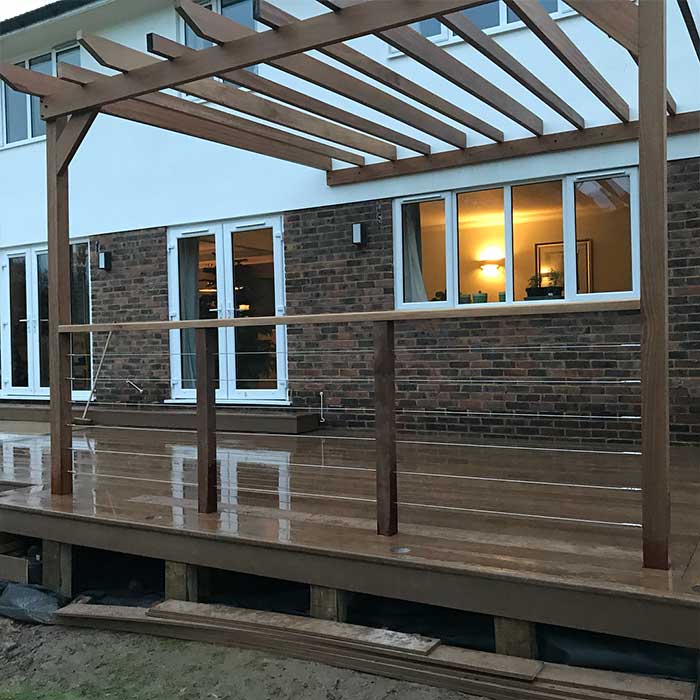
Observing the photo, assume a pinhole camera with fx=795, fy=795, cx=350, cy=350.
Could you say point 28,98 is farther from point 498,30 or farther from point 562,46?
point 562,46

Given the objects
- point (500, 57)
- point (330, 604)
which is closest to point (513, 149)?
point (500, 57)

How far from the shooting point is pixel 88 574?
470cm

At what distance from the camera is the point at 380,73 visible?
15.1 ft

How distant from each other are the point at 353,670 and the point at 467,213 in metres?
4.49

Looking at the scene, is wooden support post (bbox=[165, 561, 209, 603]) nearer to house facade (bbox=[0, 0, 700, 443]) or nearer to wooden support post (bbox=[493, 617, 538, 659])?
wooden support post (bbox=[493, 617, 538, 659])

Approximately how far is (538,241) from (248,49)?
3426mm

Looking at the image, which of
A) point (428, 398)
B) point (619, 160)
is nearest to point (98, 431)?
point (428, 398)

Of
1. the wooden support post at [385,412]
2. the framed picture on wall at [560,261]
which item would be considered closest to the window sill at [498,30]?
the framed picture on wall at [560,261]

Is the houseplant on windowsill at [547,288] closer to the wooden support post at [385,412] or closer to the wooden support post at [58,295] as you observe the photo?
the wooden support post at [385,412]

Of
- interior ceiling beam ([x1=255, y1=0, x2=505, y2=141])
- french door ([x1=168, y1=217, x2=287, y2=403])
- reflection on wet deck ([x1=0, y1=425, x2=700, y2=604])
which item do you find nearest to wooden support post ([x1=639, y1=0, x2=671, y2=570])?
reflection on wet deck ([x1=0, y1=425, x2=700, y2=604])

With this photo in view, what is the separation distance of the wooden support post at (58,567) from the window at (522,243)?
12.2 feet

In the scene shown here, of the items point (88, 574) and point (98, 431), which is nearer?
point (88, 574)

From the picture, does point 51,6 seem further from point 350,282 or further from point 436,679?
point 436,679

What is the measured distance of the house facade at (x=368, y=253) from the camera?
6109 millimetres
